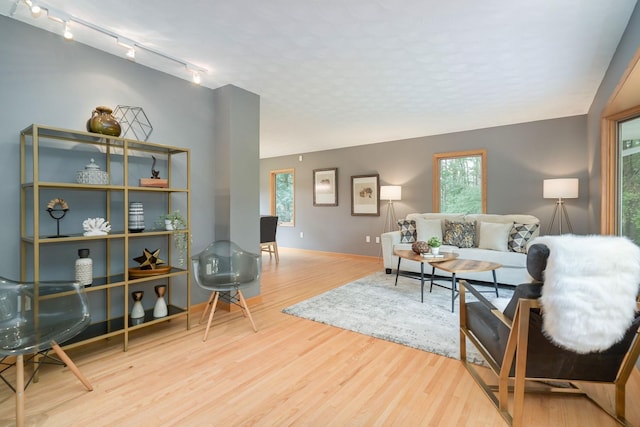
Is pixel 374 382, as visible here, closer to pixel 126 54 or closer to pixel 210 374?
pixel 210 374

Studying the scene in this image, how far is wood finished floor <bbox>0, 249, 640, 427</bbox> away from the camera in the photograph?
66.0 inches

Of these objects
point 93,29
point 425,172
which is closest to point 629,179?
point 425,172

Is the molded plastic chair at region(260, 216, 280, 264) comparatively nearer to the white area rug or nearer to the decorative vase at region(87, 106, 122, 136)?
the white area rug

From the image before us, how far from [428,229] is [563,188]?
1822mm

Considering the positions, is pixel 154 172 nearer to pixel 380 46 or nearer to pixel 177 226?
pixel 177 226

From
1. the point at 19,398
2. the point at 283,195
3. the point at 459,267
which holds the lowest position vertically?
the point at 19,398

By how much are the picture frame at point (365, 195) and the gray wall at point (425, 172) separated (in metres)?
0.11

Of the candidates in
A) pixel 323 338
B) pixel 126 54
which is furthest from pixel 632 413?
pixel 126 54

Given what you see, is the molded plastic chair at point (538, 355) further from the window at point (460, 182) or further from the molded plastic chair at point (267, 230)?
the molded plastic chair at point (267, 230)

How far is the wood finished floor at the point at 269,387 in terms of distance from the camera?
168 cm

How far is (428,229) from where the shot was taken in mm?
4988

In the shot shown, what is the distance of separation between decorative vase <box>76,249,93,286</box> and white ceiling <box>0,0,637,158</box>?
166cm

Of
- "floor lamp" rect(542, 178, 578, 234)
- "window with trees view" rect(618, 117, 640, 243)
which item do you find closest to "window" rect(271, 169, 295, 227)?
"floor lamp" rect(542, 178, 578, 234)

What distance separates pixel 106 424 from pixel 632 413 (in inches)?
111
